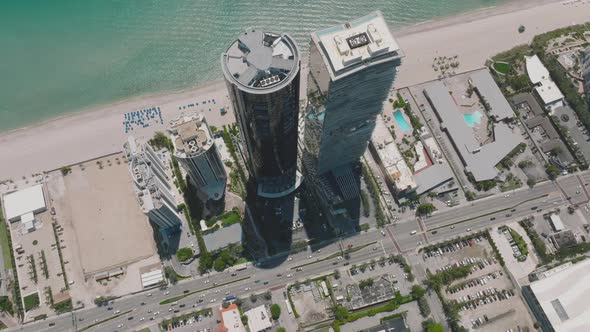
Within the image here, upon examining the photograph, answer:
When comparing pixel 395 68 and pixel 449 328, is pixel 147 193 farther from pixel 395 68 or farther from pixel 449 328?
pixel 449 328

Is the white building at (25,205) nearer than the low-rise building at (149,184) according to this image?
No

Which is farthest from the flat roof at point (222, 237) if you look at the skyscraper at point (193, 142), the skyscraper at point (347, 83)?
the skyscraper at point (347, 83)

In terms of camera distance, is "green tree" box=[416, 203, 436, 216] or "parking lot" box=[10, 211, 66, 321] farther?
"green tree" box=[416, 203, 436, 216]

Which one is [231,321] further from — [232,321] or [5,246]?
[5,246]

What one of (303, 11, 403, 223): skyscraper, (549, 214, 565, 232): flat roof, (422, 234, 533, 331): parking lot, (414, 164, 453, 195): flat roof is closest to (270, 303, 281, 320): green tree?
(303, 11, 403, 223): skyscraper

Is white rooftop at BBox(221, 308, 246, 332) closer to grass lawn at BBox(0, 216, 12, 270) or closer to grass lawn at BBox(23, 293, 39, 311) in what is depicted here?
grass lawn at BBox(23, 293, 39, 311)

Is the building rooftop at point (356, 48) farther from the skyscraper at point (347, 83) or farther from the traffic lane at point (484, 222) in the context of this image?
the traffic lane at point (484, 222)
